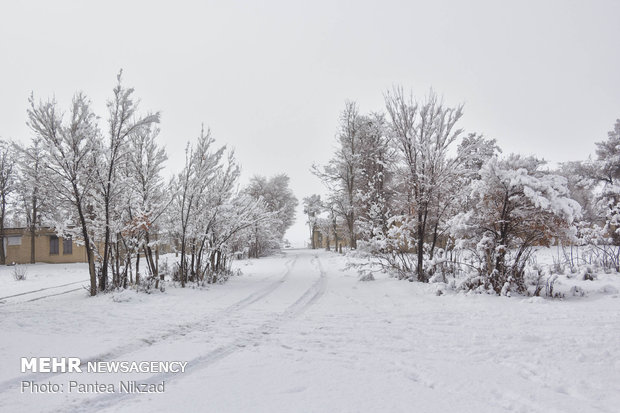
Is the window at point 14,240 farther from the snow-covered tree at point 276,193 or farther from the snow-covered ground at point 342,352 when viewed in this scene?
the snow-covered ground at point 342,352

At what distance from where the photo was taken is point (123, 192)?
9703 millimetres

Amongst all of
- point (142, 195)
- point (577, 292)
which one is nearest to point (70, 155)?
point (142, 195)

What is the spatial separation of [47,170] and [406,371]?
364 inches

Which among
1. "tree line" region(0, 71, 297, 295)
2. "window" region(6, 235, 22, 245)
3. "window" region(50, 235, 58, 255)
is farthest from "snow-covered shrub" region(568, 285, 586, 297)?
"window" region(6, 235, 22, 245)

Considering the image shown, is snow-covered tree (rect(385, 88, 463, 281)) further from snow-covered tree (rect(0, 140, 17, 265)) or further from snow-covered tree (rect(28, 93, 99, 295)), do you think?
snow-covered tree (rect(0, 140, 17, 265))

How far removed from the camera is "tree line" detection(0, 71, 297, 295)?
8.62m

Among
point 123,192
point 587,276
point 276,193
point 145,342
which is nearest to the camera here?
point 145,342

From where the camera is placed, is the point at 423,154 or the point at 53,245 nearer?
the point at 423,154

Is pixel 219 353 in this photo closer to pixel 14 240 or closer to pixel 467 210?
pixel 467 210

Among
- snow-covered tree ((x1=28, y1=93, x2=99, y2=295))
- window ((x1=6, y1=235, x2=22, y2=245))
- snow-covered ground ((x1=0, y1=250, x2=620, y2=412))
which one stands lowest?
snow-covered ground ((x1=0, y1=250, x2=620, y2=412))

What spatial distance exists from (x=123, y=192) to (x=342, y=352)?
8.18m

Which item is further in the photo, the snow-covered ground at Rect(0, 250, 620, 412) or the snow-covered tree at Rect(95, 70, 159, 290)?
the snow-covered tree at Rect(95, 70, 159, 290)

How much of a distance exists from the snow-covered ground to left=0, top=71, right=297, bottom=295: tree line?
9.15 feet

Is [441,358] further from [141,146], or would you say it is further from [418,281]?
[141,146]
